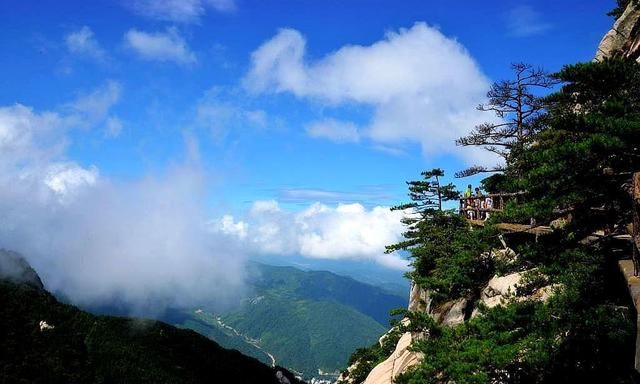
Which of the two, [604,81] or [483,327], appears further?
[483,327]

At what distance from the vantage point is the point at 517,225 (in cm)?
Answer: 2591

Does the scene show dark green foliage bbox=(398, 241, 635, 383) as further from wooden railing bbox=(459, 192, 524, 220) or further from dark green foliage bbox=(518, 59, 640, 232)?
wooden railing bbox=(459, 192, 524, 220)

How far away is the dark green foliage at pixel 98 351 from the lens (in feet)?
390

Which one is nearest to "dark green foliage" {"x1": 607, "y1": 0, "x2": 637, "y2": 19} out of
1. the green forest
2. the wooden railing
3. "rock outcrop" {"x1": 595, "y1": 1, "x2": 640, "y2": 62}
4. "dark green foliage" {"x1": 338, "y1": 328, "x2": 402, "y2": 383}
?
"rock outcrop" {"x1": 595, "y1": 1, "x2": 640, "y2": 62}

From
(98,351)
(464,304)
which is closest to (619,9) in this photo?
(464,304)

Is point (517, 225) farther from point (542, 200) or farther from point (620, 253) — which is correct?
point (542, 200)

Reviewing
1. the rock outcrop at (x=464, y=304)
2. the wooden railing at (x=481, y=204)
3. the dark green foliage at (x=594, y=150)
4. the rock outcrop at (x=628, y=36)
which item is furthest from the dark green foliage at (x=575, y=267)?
the rock outcrop at (x=628, y=36)

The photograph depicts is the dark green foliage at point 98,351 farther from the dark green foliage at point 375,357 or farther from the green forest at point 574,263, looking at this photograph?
the green forest at point 574,263

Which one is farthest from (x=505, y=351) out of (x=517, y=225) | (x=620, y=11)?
(x=620, y=11)

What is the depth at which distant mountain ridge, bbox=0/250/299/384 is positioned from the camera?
119250mm

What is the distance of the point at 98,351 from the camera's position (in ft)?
471

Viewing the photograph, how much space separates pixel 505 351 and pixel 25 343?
5808 inches

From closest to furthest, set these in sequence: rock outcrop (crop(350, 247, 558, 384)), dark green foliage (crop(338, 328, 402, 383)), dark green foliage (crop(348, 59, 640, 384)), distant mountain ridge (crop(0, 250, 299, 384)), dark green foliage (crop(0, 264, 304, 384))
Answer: dark green foliage (crop(348, 59, 640, 384)), rock outcrop (crop(350, 247, 558, 384)), dark green foliage (crop(338, 328, 402, 383)), dark green foliage (crop(0, 264, 304, 384)), distant mountain ridge (crop(0, 250, 299, 384))

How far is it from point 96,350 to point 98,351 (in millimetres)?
1062
